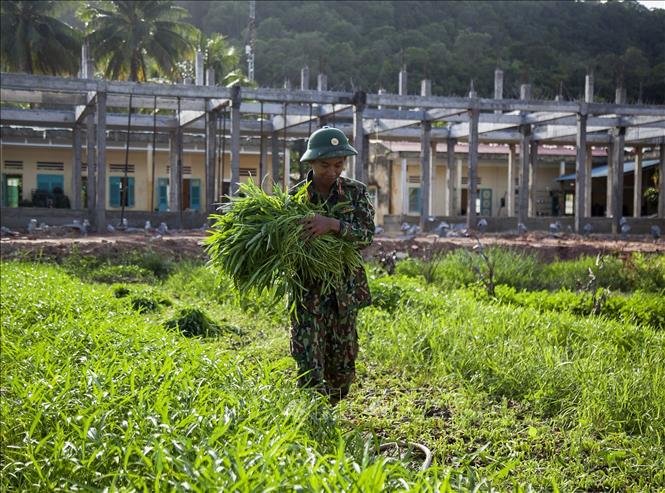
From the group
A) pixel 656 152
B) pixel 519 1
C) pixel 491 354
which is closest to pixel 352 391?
pixel 491 354

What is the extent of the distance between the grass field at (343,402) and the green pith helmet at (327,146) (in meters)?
0.97

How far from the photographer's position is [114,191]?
32.7 m

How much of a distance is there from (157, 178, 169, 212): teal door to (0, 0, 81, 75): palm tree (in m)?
6.20

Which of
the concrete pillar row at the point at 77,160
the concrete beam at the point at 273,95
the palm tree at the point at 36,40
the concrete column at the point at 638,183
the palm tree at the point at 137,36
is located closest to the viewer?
the concrete beam at the point at 273,95

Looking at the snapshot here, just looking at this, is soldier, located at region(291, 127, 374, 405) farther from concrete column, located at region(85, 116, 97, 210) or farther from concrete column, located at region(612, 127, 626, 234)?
concrete column, located at region(612, 127, 626, 234)

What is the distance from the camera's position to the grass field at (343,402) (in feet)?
9.81

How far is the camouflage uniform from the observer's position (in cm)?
453

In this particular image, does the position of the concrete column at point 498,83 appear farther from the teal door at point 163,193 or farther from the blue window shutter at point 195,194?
the teal door at point 163,193

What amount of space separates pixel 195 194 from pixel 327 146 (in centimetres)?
2998

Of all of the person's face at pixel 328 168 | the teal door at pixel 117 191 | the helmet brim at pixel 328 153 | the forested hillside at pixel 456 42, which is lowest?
the person's face at pixel 328 168

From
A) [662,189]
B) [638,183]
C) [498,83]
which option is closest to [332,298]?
[498,83]

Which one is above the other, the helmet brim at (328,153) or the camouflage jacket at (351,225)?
the helmet brim at (328,153)

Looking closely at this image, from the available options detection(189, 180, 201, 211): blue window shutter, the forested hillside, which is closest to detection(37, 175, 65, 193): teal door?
detection(189, 180, 201, 211): blue window shutter

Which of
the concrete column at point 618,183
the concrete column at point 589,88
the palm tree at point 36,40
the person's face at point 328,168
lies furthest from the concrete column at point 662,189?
the person's face at point 328,168
